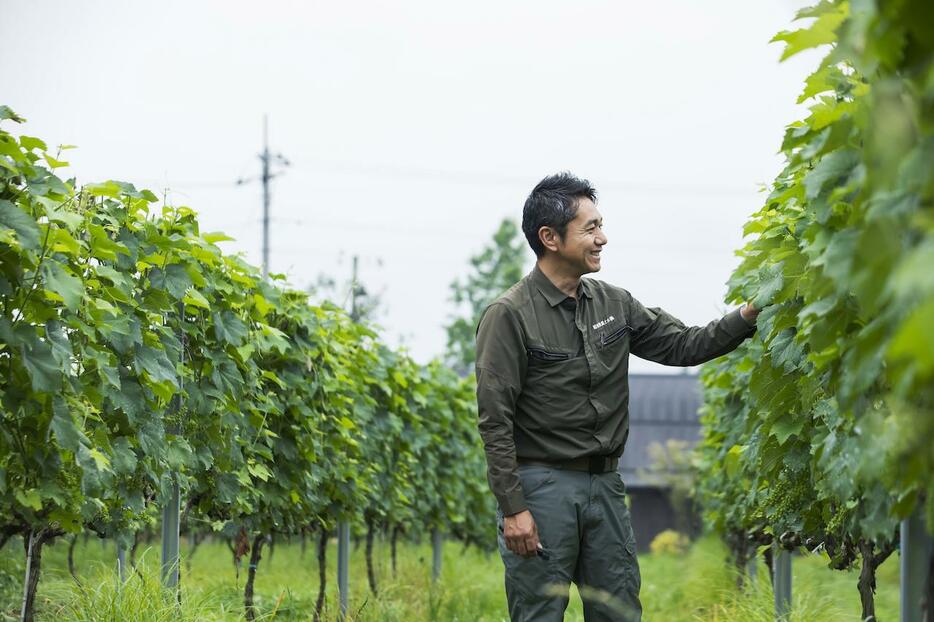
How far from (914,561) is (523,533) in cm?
165

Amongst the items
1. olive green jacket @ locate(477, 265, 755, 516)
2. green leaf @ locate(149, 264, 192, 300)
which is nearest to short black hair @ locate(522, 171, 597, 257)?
olive green jacket @ locate(477, 265, 755, 516)

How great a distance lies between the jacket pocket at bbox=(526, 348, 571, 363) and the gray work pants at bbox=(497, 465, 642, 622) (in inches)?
16.5

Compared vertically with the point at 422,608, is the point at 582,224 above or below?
above

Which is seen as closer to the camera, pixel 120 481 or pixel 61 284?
pixel 61 284

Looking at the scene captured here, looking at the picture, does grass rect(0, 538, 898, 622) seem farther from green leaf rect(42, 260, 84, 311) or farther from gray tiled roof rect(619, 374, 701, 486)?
gray tiled roof rect(619, 374, 701, 486)

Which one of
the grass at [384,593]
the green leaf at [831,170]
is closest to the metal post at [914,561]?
the green leaf at [831,170]

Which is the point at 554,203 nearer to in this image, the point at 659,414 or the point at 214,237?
the point at 214,237

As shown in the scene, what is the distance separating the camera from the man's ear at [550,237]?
4617mm

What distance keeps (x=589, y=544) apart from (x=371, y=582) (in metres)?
6.13

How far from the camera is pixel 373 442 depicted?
895 cm

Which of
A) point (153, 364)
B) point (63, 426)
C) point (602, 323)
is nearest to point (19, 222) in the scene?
point (63, 426)

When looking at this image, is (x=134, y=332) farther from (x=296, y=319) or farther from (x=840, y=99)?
(x=840, y=99)

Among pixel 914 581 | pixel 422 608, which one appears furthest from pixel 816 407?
pixel 422 608

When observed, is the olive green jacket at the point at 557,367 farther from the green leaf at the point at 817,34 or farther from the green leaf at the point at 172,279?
the green leaf at the point at 817,34
